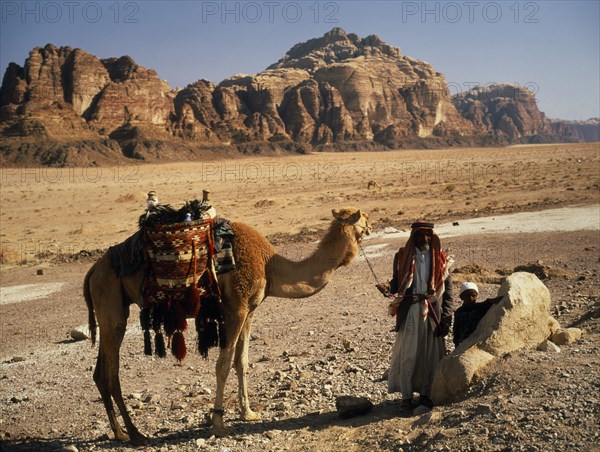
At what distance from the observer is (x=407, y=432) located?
19.0 feet

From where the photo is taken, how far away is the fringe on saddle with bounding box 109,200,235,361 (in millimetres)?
6535

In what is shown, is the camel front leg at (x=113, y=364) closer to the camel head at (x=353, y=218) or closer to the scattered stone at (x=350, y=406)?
the scattered stone at (x=350, y=406)

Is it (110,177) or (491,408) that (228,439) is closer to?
(491,408)

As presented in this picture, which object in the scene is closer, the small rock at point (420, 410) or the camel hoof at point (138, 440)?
the small rock at point (420, 410)

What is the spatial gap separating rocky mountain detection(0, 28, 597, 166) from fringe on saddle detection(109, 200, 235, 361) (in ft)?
236

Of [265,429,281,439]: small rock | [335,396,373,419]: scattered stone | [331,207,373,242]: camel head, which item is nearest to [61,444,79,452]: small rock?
[265,429,281,439]: small rock

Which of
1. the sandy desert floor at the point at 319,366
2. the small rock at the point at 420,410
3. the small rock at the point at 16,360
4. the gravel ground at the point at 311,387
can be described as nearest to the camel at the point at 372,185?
the sandy desert floor at the point at 319,366

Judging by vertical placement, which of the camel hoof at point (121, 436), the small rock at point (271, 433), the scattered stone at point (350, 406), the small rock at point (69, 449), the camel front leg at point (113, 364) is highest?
the camel front leg at point (113, 364)

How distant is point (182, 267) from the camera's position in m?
6.52

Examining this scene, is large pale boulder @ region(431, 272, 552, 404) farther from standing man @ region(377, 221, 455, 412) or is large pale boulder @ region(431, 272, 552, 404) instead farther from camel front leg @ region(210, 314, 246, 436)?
camel front leg @ region(210, 314, 246, 436)

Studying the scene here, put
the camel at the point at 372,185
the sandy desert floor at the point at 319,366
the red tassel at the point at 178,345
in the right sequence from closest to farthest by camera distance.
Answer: the sandy desert floor at the point at 319,366, the red tassel at the point at 178,345, the camel at the point at 372,185

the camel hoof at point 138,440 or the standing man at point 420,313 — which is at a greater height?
the standing man at point 420,313

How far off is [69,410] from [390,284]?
427 cm

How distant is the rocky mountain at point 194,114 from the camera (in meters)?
84.2
